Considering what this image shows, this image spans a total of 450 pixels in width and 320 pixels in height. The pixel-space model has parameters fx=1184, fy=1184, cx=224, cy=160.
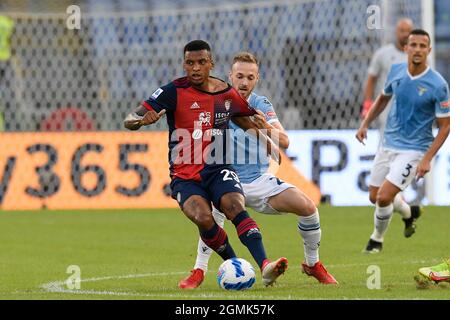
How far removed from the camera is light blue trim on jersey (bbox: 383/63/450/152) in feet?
36.6

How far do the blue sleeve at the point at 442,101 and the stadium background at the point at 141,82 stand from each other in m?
5.63

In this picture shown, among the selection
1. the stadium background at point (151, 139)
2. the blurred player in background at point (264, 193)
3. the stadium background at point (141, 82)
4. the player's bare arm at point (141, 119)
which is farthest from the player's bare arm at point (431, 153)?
the stadium background at point (141, 82)

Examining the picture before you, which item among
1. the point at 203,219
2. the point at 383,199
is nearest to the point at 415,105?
the point at 383,199

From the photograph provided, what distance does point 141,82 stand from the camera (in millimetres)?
19328

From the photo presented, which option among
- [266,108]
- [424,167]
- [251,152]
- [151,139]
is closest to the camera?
[266,108]

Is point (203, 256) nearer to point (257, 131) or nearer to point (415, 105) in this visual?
point (257, 131)

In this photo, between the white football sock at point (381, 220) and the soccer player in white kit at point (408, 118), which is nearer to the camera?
the soccer player in white kit at point (408, 118)

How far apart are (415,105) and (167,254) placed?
2.75 m

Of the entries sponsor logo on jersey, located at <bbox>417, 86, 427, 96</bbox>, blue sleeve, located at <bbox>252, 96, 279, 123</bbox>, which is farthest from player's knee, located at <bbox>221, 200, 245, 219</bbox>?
sponsor logo on jersey, located at <bbox>417, 86, 427, 96</bbox>

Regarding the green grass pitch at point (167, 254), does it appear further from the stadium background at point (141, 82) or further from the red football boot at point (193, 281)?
the stadium background at point (141, 82)

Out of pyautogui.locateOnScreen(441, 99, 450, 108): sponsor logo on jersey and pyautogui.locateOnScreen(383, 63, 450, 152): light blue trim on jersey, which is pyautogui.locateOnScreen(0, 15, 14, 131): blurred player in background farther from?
pyautogui.locateOnScreen(441, 99, 450, 108): sponsor logo on jersey

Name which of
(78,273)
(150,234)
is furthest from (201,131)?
(150,234)

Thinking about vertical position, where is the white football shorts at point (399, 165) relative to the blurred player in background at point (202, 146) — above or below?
below

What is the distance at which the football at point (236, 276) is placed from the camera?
7.82 m
